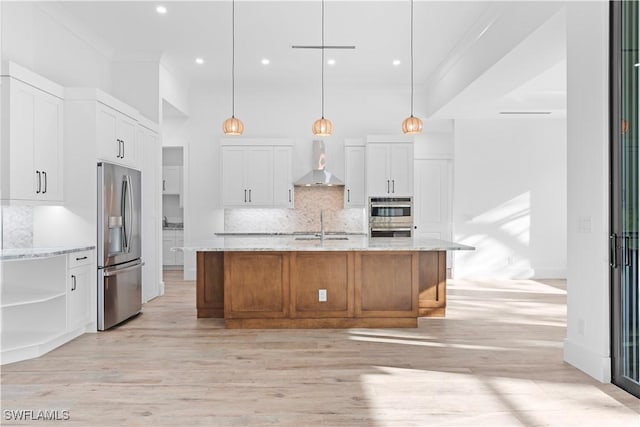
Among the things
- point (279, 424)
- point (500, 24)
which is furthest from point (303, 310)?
point (500, 24)

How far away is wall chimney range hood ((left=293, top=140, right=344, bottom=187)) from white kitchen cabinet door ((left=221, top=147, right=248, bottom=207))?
93 cm

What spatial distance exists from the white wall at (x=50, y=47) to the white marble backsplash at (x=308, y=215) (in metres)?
3.25

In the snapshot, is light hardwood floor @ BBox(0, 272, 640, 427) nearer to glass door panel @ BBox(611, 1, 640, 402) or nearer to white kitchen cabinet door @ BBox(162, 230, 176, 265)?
glass door panel @ BBox(611, 1, 640, 402)

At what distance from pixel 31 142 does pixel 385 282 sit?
3.64m

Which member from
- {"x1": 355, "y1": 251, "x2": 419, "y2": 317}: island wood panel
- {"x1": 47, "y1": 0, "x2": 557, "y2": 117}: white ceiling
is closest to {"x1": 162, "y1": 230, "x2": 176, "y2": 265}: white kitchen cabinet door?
{"x1": 47, "y1": 0, "x2": 557, "y2": 117}: white ceiling

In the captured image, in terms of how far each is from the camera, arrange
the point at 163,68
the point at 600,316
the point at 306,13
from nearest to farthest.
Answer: the point at 600,316 → the point at 306,13 → the point at 163,68

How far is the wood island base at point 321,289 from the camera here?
16.3ft

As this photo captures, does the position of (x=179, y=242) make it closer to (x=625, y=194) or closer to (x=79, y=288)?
(x=79, y=288)

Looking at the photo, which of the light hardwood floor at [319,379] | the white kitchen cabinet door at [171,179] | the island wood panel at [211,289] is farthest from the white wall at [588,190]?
the white kitchen cabinet door at [171,179]

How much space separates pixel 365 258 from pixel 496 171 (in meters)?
4.67

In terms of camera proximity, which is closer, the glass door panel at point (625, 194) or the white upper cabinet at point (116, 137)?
the glass door panel at point (625, 194)

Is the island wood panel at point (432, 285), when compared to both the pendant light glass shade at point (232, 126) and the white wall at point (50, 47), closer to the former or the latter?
the pendant light glass shade at point (232, 126)

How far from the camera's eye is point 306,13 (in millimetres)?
5430

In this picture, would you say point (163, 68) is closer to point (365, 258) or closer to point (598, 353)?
point (365, 258)
